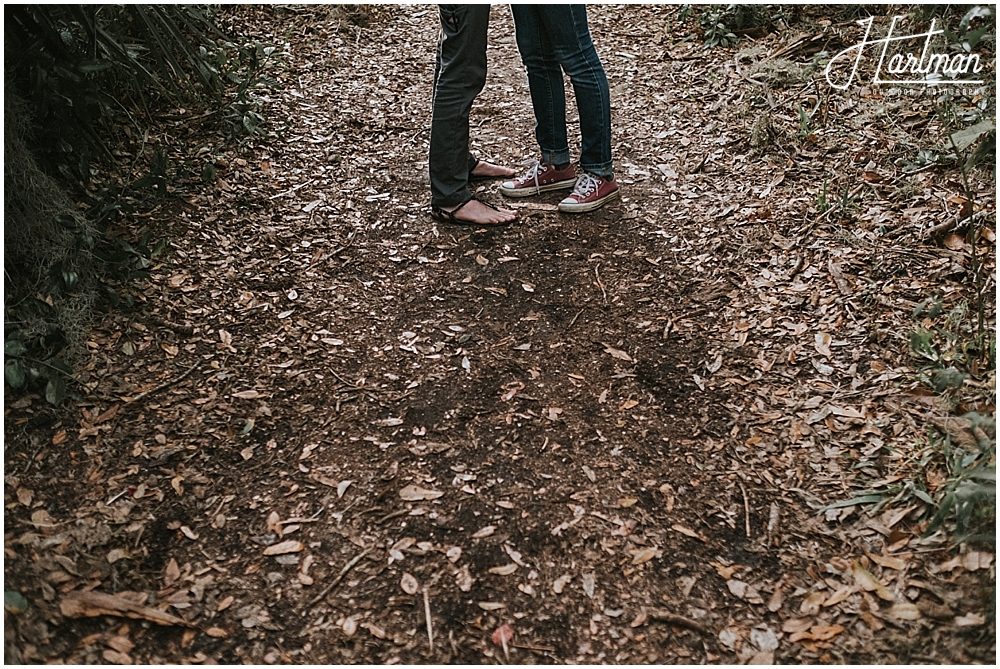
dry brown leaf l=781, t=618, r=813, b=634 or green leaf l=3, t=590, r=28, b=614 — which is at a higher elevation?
green leaf l=3, t=590, r=28, b=614

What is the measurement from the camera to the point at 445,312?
3.08 m

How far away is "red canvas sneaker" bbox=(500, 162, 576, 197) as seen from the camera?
12.2ft

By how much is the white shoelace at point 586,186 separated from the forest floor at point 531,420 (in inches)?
5.7

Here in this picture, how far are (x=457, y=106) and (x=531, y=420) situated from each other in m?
1.58

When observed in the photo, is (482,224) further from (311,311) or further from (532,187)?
(311,311)

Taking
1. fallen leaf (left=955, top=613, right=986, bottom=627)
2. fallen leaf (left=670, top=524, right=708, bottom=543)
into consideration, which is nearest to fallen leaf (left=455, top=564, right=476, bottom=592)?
fallen leaf (left=670, top=524, right=708, bottom=543)

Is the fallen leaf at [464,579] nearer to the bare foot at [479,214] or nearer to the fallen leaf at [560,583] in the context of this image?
the fallen leaf at [560,583]

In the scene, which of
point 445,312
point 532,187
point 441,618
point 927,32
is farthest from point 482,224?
point 927,32

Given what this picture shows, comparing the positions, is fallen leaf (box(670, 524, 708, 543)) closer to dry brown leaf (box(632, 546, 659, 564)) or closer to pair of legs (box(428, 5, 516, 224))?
dry brown leaf (box(632, 546, 659, 564))

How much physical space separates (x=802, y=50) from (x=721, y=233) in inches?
65.7

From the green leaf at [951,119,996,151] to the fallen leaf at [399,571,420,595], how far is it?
2645 millimetres

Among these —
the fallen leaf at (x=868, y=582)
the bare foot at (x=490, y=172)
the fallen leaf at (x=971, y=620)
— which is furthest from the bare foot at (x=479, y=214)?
the fallen leaf at (x=971, y=620)

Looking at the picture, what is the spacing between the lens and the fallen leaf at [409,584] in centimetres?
212

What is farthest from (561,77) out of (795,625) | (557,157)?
(795,625)
